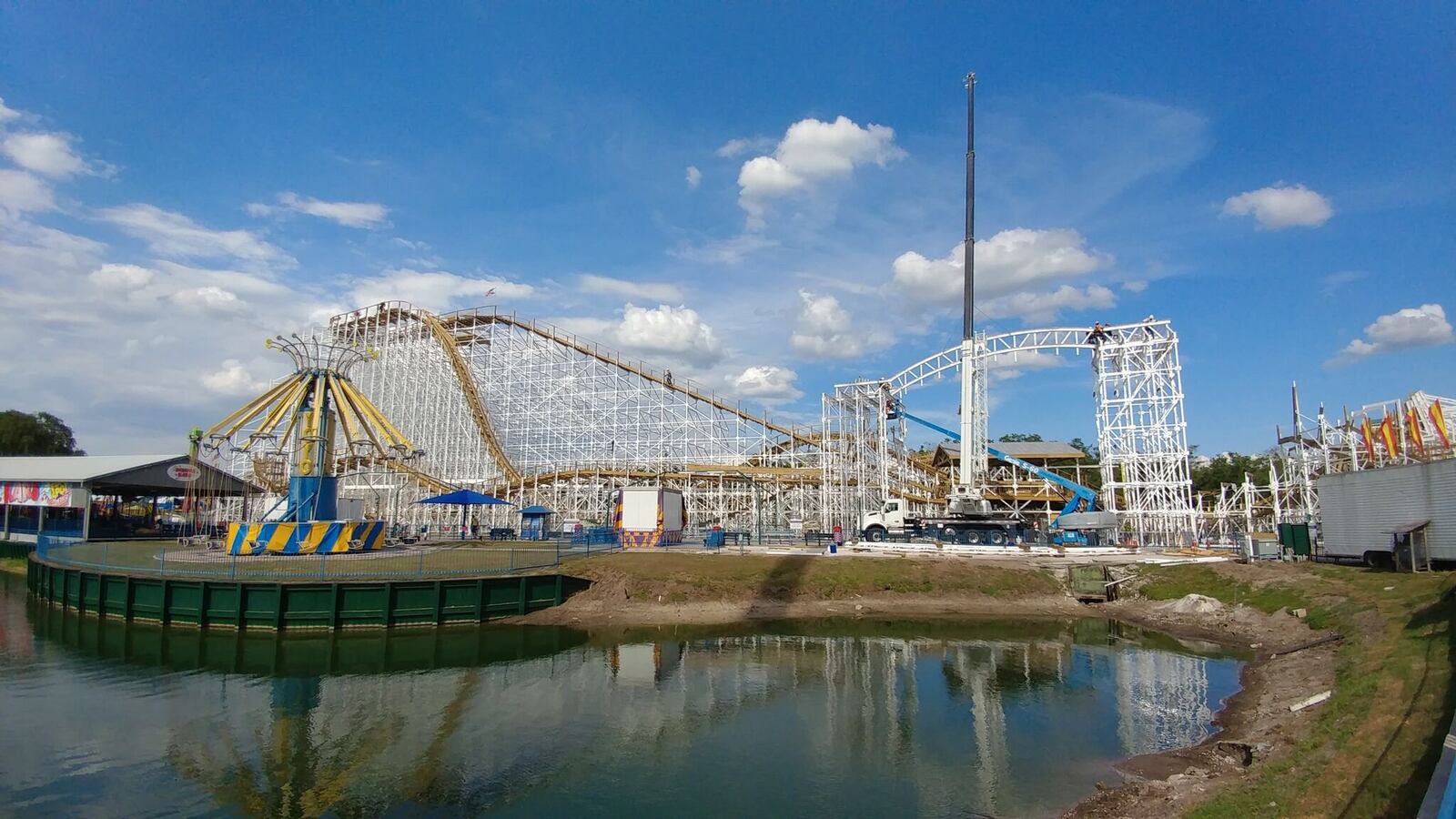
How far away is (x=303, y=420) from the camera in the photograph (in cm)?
2895

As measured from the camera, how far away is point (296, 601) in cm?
→ 2081

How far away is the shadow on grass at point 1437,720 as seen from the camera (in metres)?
6.70

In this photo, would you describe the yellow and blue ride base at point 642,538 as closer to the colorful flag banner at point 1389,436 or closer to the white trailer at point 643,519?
the white trailer at point 643,519

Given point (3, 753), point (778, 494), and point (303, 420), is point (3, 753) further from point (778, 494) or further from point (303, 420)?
point (778, 494)

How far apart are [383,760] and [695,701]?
609cm

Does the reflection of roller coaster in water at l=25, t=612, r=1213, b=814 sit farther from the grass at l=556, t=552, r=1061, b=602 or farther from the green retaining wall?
the grass at l=556, t=552, r=1061, b=602

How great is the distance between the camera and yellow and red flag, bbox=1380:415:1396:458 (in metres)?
23.3

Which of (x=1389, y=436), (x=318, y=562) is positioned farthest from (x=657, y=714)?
(x=1389, y=436)

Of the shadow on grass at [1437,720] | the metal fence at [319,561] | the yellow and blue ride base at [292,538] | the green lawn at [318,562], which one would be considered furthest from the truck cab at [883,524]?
the yellow and blue ride base at [292,538]

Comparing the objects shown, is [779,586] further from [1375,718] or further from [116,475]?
[116,475]

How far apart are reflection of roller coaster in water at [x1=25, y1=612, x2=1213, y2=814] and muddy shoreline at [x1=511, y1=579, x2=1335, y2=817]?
80 centimetres

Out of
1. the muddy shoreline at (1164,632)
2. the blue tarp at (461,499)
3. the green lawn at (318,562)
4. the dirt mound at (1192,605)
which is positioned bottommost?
the muddy shoreline at (1164,632)

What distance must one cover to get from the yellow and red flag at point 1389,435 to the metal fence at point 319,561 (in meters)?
27.0

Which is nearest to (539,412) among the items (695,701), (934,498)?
(934,498)
